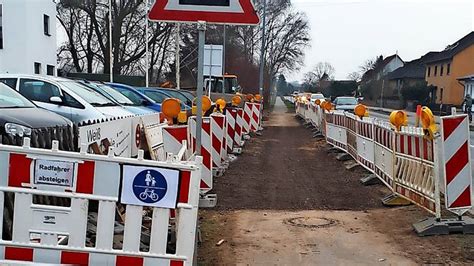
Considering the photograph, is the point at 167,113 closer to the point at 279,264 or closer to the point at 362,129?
the point at 279,264

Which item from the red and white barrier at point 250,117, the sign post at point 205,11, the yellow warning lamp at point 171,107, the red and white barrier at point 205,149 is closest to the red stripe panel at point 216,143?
the red and white barrier at point 205,149

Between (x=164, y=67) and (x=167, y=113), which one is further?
(x=164, y=67)

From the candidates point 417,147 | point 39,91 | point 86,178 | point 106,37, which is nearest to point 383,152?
point 417,147

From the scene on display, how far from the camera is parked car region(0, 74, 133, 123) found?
1044 cm

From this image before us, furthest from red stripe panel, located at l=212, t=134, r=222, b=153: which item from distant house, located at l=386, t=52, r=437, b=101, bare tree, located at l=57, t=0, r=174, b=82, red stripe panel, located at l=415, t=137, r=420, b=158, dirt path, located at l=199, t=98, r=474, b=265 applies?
distant house, located at l=386, t=52, r=437, b=101

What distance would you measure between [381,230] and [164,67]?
48871 millimetres

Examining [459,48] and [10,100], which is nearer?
[10,100]

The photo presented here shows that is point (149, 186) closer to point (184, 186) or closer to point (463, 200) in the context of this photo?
point (184, 186)

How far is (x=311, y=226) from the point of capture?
6.76 metres

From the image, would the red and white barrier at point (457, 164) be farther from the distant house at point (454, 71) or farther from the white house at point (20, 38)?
the distant house at point (454, 71)

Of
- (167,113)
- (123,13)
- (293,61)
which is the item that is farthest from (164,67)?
(167,113)

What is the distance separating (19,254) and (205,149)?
522 cm

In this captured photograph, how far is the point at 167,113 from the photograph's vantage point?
729 centimetres

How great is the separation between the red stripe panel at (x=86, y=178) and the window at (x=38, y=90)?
782 cm
